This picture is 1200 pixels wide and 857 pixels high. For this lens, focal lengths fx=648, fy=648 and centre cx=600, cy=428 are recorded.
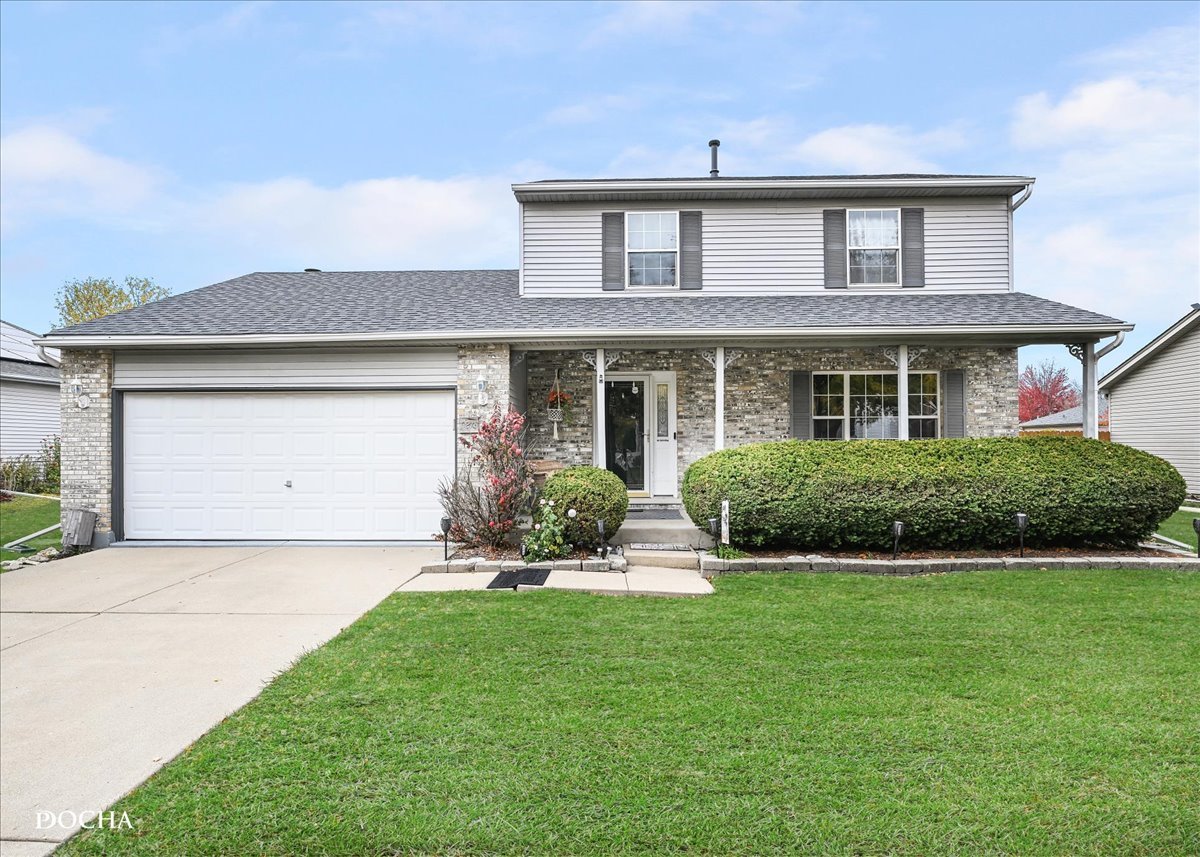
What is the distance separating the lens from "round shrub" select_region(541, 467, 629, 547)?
308 inches

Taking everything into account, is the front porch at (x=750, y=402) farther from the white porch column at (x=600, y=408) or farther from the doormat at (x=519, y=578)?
the doormat at (x=519, y=578)

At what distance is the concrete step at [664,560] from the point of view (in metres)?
7.71

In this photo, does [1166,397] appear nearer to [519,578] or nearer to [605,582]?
[605,582]

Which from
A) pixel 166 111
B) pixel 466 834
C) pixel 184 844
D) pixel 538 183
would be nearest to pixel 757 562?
pixel 466 834

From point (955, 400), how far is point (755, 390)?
128 inches

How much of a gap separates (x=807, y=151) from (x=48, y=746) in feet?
56.7

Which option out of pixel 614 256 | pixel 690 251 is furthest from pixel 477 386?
pixel 690 251

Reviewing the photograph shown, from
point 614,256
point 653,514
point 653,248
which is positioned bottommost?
point 653,514

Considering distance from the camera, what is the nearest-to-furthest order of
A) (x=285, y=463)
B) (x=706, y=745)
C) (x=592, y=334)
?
(x=706, y=745), (x=592, y=334), (x=285, y=463)

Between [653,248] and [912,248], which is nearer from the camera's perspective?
[912,248]

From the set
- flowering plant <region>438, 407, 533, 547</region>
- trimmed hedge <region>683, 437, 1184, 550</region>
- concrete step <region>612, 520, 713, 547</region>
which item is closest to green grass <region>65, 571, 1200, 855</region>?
trimmed hedge <region>683, 437, 1184, 550</region>

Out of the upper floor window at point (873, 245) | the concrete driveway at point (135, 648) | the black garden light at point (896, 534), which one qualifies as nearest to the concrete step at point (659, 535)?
the black garden light at point (896, 534)

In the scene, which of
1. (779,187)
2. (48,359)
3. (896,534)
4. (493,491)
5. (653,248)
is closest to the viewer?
(896,534)

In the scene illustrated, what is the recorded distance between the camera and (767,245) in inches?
436
